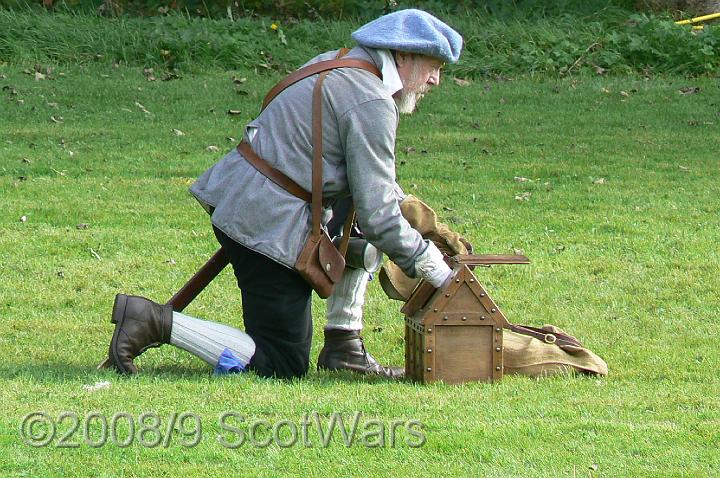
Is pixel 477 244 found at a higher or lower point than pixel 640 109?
higher

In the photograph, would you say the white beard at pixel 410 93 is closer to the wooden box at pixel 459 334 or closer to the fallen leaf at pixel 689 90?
the wooden box at pixel 459 334

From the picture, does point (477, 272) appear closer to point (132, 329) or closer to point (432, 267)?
point (432, 267)

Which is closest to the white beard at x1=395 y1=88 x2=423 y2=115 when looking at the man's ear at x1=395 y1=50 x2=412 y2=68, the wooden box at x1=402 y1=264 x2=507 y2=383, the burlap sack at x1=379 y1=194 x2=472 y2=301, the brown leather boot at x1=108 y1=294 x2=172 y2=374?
the man's ear at x1=395 y1=50 x2=412 y2=68

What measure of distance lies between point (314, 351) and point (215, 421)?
62.9 inches

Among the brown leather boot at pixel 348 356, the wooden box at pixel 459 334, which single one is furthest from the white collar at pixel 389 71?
the brown leather boot at pixel 348 356

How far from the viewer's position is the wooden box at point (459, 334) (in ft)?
16.3

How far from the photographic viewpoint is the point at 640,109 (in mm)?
A: 12742

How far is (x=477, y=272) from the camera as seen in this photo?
7.25 m

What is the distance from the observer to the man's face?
490 centimetres

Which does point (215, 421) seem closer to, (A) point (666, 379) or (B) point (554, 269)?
(A) point (666, 379)

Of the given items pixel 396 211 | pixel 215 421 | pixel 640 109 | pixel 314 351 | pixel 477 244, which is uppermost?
pixel 396 211

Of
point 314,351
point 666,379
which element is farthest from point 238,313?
point 666,379

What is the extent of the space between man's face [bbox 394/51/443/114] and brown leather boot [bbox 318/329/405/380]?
3.57ft

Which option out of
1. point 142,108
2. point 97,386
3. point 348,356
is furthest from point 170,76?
point 97,386
